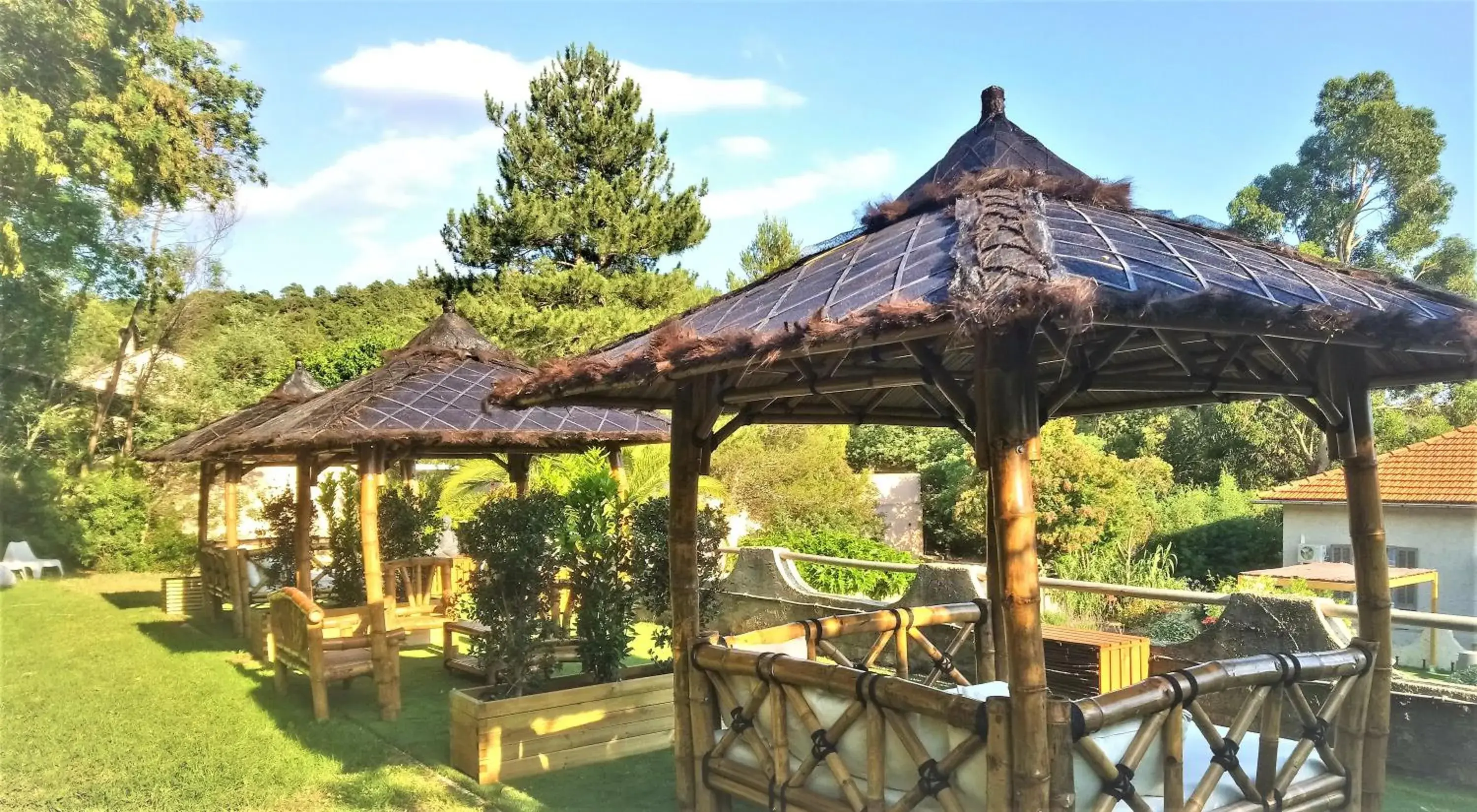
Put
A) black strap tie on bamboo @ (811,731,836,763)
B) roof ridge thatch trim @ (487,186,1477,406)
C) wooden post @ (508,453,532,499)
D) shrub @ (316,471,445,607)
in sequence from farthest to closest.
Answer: wooden post @ (508,453,532,499), shrub @ (316,471,445,607), black strap tie on bamboo @ (811,731,836,763), roof ridge thatch trim @ (487,186,1477,406)

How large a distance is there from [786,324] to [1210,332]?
55.8 inches

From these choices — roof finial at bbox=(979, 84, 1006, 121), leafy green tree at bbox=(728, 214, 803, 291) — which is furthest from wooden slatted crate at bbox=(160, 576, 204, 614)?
leafy green tree at bbox=(728, 214, 803, 291)

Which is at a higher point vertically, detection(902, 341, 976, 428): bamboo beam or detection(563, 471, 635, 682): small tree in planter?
detection(902, 341, 976, 428): bamboo beam

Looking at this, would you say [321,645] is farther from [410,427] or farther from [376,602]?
[410,427]

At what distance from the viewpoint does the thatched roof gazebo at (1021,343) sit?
3.08 m

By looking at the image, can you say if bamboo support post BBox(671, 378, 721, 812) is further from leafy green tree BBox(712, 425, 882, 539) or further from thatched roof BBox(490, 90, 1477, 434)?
leafy green tree BBox(712, 425, 882, 539)

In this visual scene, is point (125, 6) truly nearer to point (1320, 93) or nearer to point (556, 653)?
point (556, 653)

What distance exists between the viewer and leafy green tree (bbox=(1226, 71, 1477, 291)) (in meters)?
24.5

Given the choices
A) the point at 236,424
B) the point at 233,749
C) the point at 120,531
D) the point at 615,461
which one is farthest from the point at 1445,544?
the point at 120,531

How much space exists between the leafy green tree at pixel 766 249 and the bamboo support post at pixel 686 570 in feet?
67.3

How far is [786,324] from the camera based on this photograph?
342cm

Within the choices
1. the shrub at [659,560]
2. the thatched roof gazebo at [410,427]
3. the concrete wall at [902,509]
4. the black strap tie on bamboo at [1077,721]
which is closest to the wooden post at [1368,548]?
the black strap tie on bamboo at [1077,721]

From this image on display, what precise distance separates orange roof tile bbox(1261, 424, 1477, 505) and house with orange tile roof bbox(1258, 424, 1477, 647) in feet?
0.04

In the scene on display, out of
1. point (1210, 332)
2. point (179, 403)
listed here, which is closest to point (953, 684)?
point (1210, 332)
